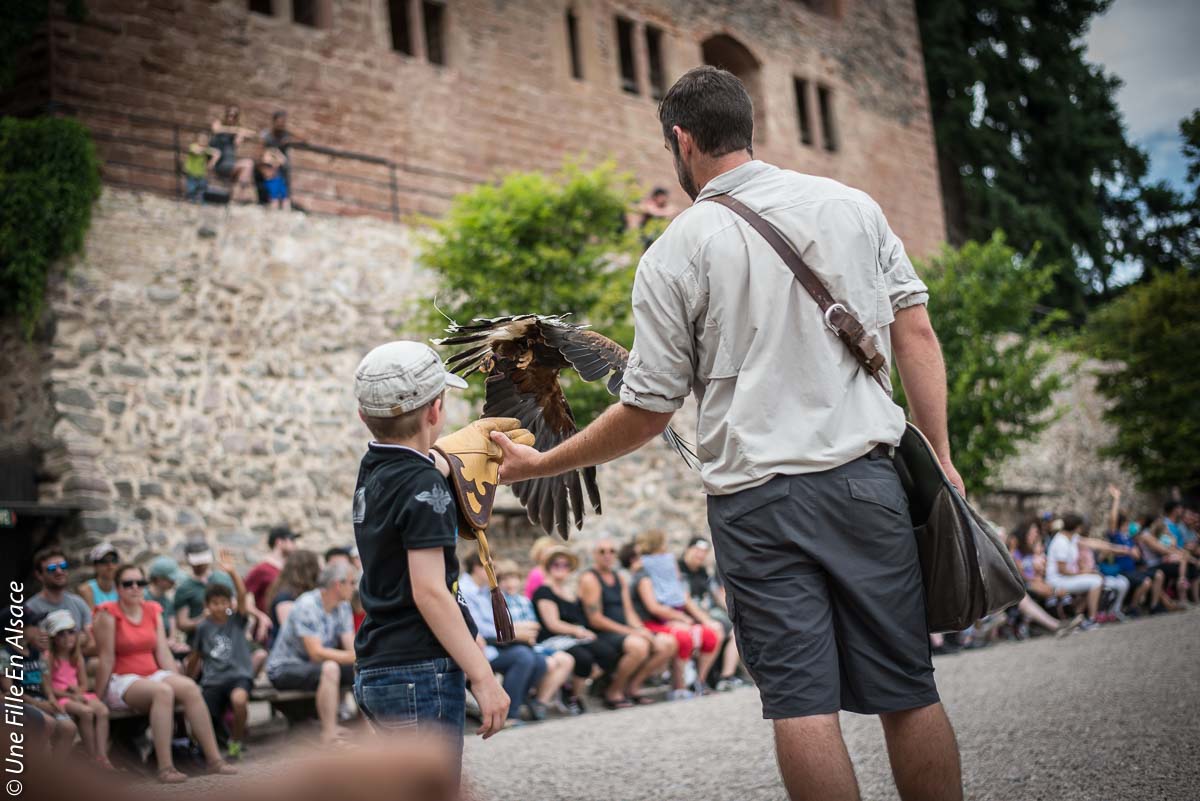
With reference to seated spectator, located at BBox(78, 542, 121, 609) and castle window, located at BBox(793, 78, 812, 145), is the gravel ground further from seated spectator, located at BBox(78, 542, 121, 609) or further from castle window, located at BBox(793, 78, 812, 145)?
castle window, located at BBox(793, 78, 812, 145)

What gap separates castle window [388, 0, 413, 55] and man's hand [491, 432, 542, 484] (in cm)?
1822

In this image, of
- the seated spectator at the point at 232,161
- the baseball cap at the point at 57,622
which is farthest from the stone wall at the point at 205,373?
the baseball cap at the point at 57,622

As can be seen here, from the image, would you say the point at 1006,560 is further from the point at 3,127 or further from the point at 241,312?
the point at 3,127

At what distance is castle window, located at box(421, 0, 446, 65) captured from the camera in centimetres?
2042

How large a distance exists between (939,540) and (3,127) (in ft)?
40.5

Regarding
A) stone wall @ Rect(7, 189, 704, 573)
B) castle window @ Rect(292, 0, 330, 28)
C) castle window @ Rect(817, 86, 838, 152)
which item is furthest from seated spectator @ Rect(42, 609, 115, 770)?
castle window @ Rect(817, 86, 838, 152)

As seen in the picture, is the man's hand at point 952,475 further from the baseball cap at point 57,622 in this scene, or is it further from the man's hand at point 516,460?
the baseball cap at point 57,622

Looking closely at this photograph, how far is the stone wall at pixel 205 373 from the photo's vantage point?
11.4 m

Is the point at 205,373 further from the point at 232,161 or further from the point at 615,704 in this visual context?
the point at 615,704

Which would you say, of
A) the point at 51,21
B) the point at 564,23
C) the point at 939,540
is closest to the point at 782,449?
the point at 939,540

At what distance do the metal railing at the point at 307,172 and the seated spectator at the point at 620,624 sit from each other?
7327 millimetres

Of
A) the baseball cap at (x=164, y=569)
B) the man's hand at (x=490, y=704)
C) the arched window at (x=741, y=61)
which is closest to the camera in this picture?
the man's hand at (x=490, y=704)

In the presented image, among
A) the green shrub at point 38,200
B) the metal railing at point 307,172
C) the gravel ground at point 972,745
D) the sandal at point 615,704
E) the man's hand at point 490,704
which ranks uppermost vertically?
the metal railing at point 307,172

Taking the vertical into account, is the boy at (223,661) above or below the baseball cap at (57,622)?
below
